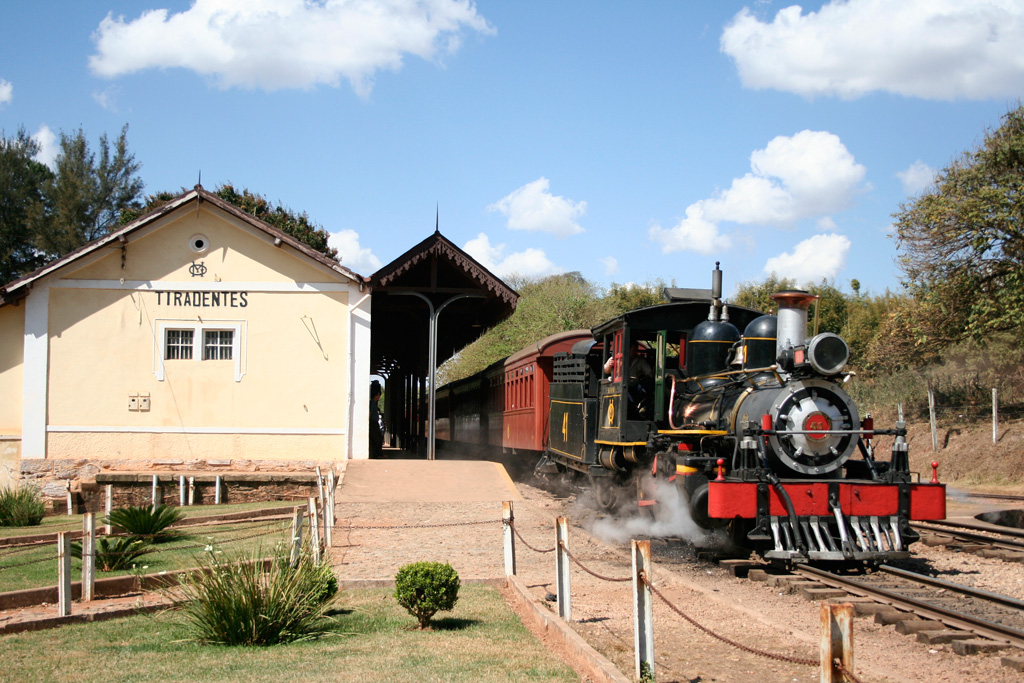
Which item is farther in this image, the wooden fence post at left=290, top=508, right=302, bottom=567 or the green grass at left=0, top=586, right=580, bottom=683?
the wooden fence post at left=290, top=508, right=302, bottom=567

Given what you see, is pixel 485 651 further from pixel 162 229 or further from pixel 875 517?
pixel 162 229

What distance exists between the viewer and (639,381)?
39.1 feet

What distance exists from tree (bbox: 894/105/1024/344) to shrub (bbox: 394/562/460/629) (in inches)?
758

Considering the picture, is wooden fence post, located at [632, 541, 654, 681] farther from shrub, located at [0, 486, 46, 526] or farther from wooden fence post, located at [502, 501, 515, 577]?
shrub, located at [0, 486, 46, 526]

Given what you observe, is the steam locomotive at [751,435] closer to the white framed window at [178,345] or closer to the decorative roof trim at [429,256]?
the decorative roof trim at [429,256]

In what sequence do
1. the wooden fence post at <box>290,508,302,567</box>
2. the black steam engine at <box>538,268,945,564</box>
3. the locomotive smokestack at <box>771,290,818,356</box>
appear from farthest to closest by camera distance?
the locomotive smokestack at <box>771,290,818,356</box>, the black steam engine at <box>538,268,945,564</box>, the wooden fence post at <box>290,508,302,567</box>

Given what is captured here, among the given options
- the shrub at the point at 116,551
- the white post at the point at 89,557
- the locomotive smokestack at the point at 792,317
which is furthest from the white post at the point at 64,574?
the locomotive smokestack at the point at 792,317

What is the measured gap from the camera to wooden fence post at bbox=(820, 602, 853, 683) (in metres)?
3.45

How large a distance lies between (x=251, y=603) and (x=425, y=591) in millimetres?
1363

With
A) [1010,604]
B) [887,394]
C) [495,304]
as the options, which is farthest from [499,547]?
[887,394]

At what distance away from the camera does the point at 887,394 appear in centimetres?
3039

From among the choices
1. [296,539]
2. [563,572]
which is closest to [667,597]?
[563,572]

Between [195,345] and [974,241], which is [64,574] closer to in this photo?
[195,345]

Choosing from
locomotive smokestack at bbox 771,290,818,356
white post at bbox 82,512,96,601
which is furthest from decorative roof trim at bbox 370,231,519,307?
white post at bbox 82,512,96,601
